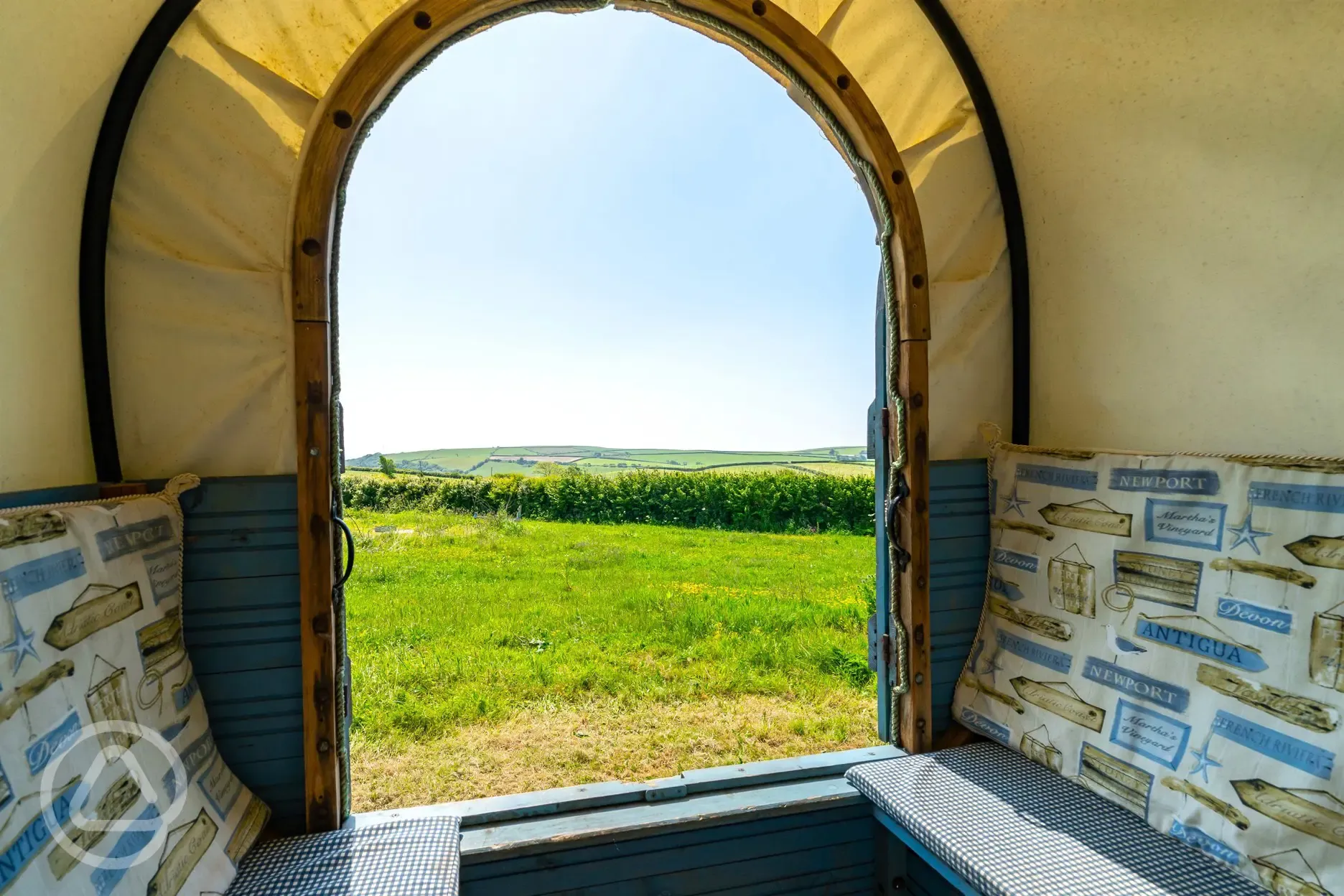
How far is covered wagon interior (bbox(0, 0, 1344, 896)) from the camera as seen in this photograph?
1.19 metres

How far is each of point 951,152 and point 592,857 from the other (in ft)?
6.74

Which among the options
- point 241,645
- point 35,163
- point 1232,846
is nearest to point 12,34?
point 35,163

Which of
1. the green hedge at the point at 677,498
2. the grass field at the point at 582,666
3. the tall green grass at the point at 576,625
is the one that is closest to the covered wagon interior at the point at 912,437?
the grass field at the point at 582,666

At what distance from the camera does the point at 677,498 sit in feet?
28.7

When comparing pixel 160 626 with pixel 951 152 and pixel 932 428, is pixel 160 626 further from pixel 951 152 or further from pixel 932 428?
pixel 951 152

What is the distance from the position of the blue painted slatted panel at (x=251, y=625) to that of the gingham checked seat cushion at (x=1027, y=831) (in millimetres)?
1355

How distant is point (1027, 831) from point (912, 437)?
3.09 feet

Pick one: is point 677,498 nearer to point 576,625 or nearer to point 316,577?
point 576,625

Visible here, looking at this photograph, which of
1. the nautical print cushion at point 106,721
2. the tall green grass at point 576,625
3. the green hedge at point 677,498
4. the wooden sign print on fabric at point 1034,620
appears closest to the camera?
the nautical print cushion at point 106,721

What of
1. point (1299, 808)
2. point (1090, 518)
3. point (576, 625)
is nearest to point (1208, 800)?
point (1299, 808)

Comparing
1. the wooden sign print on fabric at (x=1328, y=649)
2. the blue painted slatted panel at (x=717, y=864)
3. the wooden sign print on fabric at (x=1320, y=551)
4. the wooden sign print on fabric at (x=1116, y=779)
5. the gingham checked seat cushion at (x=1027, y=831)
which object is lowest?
the blue painted slatted panel at (x=717, y=864)

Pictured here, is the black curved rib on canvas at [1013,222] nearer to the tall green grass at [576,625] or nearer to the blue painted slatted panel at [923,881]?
the blue painted slatted panel at [923,881]

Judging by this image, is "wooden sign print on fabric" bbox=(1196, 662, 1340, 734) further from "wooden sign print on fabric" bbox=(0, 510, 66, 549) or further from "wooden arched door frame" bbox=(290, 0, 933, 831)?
"wooden sign print on fabric" bbox=(0, 510, 66, 549)

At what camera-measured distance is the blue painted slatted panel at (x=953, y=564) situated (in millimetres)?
1856
